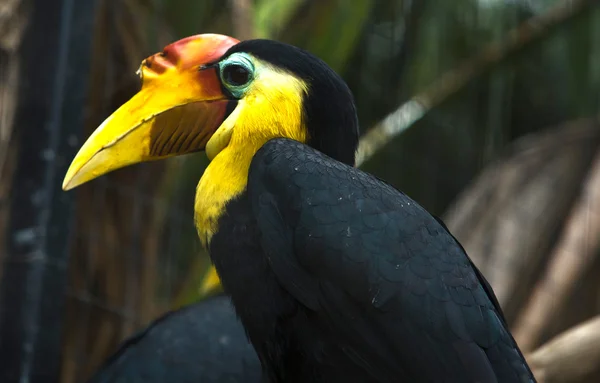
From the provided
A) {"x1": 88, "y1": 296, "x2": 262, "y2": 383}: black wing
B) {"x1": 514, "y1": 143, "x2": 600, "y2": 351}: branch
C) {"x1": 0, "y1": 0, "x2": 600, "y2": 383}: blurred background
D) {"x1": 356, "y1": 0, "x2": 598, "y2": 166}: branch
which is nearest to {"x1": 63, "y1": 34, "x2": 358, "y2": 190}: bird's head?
{"x1": 0, "y1": 0, "x2": 600, "y2": 383}: blurred background

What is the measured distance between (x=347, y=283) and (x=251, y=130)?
0.29m

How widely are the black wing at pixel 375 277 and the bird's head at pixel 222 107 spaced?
0.31 ft

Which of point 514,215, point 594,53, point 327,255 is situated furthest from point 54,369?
point 594,53

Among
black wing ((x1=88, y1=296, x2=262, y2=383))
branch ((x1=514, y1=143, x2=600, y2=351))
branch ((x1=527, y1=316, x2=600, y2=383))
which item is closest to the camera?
black wing ((x1=88, y1=296, x2=262, y2=383))

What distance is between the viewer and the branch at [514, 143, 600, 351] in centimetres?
228

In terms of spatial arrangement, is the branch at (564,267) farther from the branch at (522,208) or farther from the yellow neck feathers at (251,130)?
the yellow neck feathers at (251,130)

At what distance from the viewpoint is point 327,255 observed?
125 centimetres

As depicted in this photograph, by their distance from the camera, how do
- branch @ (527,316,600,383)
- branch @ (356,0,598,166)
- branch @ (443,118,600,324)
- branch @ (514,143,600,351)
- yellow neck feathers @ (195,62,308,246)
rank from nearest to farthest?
yellow neck feathers @ (195,62,308,246) < branch @ (527,316,600,383) < branch @ (514,143,600,351) < branch @ (443,118,600,324) < branch @ (356,0,598,166)

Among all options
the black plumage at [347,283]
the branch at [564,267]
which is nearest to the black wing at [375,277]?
the black plumage at [347,283]

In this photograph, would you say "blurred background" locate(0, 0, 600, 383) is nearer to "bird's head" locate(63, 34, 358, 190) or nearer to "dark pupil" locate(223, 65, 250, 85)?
"bird's head" locate(63, 34, 358, 190)

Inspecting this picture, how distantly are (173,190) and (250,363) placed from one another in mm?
913

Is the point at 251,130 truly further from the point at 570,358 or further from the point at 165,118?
the point at 570,358

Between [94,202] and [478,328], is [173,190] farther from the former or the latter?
[478,328]

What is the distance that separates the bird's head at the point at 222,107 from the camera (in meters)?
1.38
